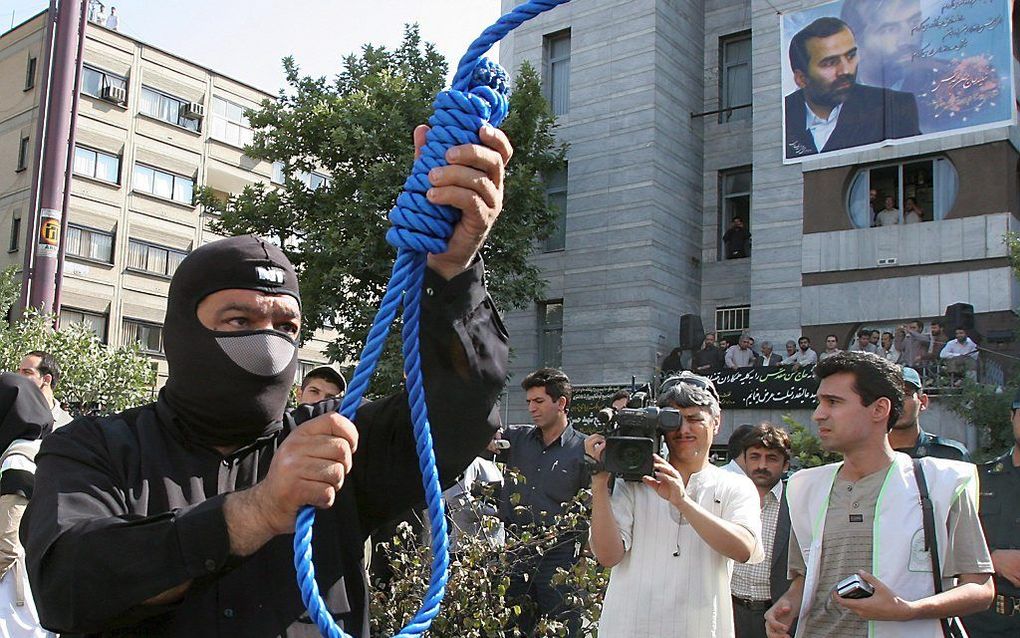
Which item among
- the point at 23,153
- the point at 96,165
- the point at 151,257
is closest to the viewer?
the point at 96,165

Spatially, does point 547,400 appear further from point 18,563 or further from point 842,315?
point 842,315

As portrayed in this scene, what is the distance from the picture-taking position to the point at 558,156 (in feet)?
78.9

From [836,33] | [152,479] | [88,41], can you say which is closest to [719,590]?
[152,479]

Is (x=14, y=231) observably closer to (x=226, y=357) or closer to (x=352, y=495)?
(x=226, y=357)

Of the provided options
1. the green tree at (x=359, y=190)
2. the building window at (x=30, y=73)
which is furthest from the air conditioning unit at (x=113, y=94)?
the green tree at (x=359, y=190)

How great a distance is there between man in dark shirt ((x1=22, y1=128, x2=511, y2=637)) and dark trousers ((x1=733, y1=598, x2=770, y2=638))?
12.0ft

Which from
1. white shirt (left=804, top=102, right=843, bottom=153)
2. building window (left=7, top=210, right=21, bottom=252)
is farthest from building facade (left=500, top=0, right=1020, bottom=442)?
building window (left=7, top=210, right=21, bottom=252)

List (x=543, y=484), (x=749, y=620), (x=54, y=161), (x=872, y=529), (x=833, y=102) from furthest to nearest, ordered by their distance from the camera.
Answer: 1. (x=833, y=102)
2. (x=54, y=161)
3. (x=543, y=484)
4. (x=749, y=620)
5. (x=872, y=529)

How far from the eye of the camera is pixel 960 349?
1628 cm

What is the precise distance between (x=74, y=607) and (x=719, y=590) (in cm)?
281

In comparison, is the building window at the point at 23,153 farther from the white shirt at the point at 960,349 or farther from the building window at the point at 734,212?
the white shirt at the point at 960,349

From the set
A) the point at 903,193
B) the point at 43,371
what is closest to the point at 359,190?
the point at 903,193

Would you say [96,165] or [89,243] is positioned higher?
[96,165]

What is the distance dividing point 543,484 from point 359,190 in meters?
14.2
